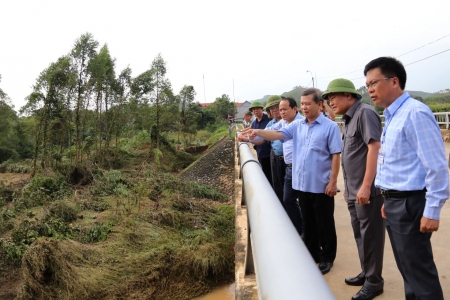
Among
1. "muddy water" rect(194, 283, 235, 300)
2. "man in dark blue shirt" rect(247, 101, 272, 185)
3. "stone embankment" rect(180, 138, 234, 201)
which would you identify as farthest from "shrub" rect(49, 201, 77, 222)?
"man in dark blue shirt" rect(247, 101, 272, 185)

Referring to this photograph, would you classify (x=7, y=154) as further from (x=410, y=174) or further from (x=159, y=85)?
(x=410, y=174)

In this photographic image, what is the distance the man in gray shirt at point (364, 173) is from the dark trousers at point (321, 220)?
0.32 m

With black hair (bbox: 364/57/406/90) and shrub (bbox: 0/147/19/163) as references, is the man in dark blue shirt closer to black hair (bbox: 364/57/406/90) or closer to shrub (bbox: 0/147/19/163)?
black hair (bbox: 364/57/406/90)

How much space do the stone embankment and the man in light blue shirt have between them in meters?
7.31

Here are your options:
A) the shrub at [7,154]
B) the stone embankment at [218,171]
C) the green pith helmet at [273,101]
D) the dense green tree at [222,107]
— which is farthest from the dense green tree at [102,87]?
the dense green tree at [222,107]

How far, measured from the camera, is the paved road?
7.58 ft

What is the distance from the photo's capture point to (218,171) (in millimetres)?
12805

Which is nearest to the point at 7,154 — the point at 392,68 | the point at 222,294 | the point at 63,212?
the point at 63,212

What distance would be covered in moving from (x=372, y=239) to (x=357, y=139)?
64 centimetres

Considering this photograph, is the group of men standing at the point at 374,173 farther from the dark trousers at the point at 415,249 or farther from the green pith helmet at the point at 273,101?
the green pith helmet at the point at 273,101

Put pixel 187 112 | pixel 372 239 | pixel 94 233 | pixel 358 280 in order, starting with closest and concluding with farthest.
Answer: pixel 372 239
pixel 358 280
pixel 94 233
pixel 187 112

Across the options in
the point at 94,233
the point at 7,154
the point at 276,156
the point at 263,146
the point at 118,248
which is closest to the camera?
the point at 276,156

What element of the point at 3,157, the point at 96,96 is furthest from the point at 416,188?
the point at 3,157

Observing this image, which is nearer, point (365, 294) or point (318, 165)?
point (365, 294)
